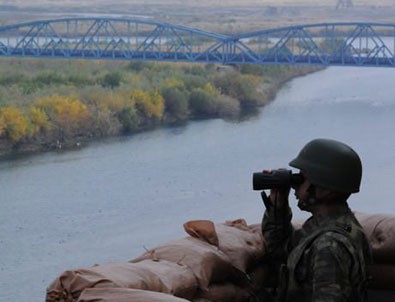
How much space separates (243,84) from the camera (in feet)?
58.0

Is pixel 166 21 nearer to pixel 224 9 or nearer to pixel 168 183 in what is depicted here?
pixel 224 9

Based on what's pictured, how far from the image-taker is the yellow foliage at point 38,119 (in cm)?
1467

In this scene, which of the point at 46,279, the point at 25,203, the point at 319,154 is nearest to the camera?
the point at 319,154

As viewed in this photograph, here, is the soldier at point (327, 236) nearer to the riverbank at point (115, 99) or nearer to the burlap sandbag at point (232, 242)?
the burlap sandbag at point (232, 242)

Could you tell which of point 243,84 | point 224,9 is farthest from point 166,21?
point 243,84

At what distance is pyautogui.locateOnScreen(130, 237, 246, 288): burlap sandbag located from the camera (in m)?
2.06

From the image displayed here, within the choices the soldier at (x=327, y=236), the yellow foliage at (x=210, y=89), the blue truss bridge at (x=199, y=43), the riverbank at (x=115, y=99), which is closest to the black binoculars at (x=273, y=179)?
the soldier at (x=327, y=236)

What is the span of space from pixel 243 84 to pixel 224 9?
5571 millimetres

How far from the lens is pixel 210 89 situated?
16.9 meters

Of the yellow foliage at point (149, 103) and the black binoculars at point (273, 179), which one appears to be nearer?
the black binoculars at point (273, 179)

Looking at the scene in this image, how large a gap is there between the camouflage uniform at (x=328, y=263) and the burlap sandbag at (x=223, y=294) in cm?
29

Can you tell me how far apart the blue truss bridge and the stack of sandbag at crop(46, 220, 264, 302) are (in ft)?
52.1

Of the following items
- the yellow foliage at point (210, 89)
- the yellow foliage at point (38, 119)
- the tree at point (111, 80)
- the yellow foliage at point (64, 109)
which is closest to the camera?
the yellow foliage at point (38, 119)

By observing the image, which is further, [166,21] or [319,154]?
[166,21]
